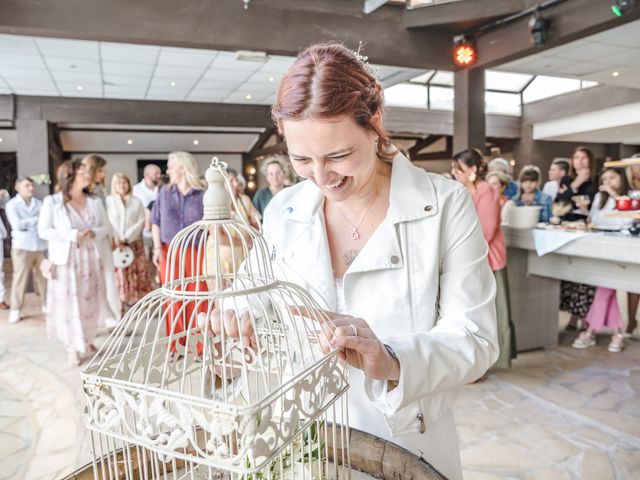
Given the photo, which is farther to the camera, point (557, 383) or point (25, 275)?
point (25, 275)

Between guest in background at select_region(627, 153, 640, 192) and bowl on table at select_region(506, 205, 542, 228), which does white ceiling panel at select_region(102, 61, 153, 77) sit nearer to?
bowl on table at select_region(506, 205, 542, 228)

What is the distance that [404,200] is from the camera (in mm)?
1023

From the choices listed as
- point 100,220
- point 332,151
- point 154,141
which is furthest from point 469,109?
point 154,141

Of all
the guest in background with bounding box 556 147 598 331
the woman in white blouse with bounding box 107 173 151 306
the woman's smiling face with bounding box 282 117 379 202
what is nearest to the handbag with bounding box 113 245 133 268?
the woman in white blouse with bounding box 107 173 151 306

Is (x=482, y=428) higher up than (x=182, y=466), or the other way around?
(x=182, y=466)

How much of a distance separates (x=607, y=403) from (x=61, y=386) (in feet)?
11.4

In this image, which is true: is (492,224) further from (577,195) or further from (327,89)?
(327,89)

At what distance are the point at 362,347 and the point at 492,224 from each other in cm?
259

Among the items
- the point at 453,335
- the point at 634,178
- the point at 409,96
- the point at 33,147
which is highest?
the point at 409,96

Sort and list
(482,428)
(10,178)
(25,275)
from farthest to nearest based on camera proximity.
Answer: (10,178) → (25,275) → (482,428)

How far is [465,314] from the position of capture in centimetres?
94

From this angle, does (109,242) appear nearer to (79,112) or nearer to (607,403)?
(607,403)

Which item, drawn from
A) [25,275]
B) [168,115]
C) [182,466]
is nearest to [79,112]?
[168,115]

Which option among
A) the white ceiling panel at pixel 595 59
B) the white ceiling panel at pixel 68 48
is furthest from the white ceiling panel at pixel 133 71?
the white ceiling panel at pixel 595 59
